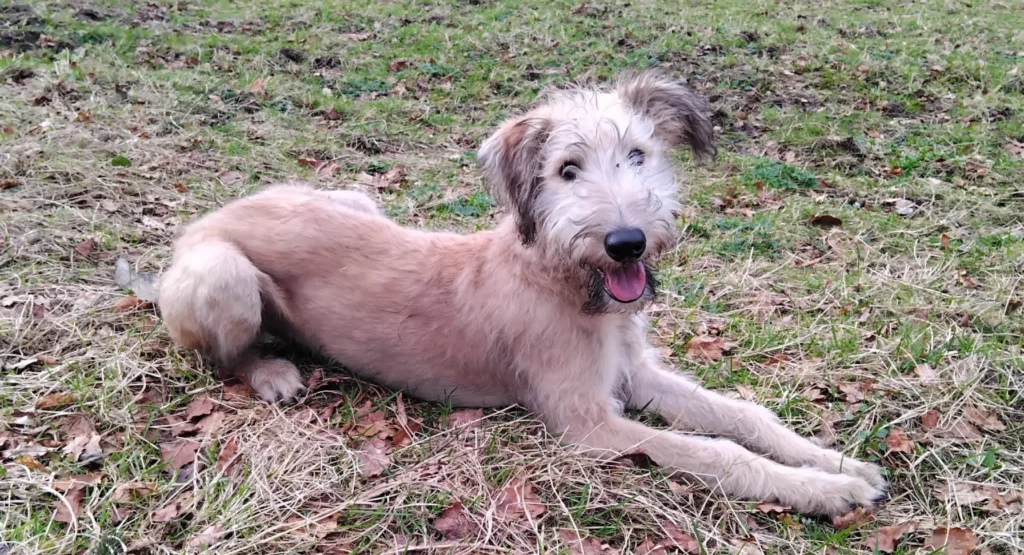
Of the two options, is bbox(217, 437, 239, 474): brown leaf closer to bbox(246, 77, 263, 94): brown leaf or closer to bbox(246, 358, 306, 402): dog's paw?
bbox(246, 358, 306, 402): dog's paw

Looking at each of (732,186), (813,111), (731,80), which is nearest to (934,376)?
(732,186)

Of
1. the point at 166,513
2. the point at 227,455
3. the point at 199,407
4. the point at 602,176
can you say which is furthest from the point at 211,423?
the point at 602,176

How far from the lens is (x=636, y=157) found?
334cm

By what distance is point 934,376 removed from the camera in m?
3.96

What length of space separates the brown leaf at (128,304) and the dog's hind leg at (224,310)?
661mm

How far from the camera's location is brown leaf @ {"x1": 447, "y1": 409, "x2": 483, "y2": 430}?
3.73 meters

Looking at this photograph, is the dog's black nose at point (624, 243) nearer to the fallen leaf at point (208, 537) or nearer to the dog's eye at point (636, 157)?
the dog's eye at point (636, 157)

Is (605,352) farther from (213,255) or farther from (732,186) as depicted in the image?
(732,186)

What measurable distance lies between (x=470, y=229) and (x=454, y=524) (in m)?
3.60

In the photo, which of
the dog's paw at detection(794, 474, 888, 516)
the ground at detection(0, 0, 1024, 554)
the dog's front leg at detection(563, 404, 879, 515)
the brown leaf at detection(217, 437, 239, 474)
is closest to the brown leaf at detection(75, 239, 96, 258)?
the ground at detection(0, 0, 1024, 554)

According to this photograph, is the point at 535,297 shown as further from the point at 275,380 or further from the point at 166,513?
the point at 166,513

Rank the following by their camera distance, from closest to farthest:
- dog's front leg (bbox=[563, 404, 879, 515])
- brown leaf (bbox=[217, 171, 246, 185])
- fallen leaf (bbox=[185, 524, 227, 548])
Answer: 1. fallen leaf (bbox=[185, 524, 227, 548])
2. dog's front leg (bbox=[563, 404, 879, 515])
3. brown leaf (bbox=[217, 171, 246, 185])

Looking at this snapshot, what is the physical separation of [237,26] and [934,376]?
12.9 metres

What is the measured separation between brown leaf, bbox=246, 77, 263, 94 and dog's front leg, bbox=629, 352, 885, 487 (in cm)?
760
